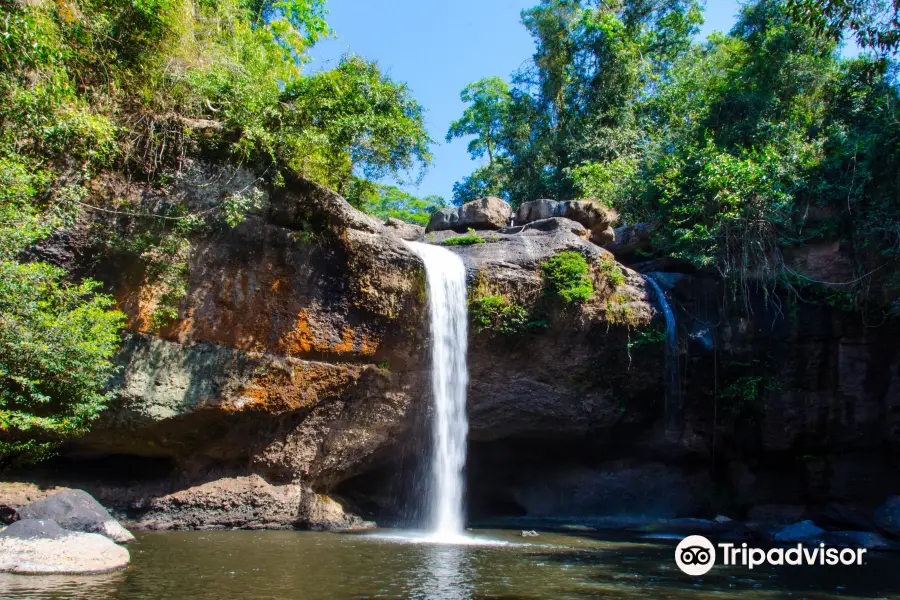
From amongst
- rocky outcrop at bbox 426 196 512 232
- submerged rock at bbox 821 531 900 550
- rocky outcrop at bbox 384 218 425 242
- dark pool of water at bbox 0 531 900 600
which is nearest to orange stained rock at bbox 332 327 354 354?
dark pool of water at bbox 0 531 900 600

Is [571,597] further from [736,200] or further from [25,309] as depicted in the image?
[736,200]

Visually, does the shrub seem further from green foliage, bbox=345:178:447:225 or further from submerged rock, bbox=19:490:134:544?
green foliage, bbox=345:178:447:225

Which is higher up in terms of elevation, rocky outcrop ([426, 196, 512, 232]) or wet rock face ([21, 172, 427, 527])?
rocky outcrop ([426, 196, 512, 232])

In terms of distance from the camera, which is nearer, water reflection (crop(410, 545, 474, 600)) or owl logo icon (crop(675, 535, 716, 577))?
water reflection (crop(410, 545, 474, 600))

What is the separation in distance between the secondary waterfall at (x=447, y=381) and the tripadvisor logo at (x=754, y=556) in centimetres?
466

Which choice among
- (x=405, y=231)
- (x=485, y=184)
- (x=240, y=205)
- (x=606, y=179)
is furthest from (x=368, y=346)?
(x=485, y=184)

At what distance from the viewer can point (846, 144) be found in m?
15.1

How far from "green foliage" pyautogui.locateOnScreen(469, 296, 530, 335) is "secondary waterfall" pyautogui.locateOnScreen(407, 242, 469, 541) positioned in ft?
0.83

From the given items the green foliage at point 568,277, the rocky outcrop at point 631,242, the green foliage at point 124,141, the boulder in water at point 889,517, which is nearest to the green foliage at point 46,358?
the green foliage at point 124,141

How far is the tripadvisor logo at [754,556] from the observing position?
8.45m

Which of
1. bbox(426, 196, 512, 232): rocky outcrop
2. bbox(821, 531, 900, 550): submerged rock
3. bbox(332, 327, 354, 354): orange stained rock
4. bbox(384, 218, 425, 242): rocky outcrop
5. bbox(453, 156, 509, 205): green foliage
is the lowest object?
bbox(821, 531, 900, 550): submerged rock

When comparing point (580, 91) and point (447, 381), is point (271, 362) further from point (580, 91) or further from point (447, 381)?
point (580, 91)

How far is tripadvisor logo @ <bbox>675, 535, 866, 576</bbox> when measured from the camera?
8453 mm

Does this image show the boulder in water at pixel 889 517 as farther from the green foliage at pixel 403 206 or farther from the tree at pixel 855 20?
the green foliage at pixel 403 206
